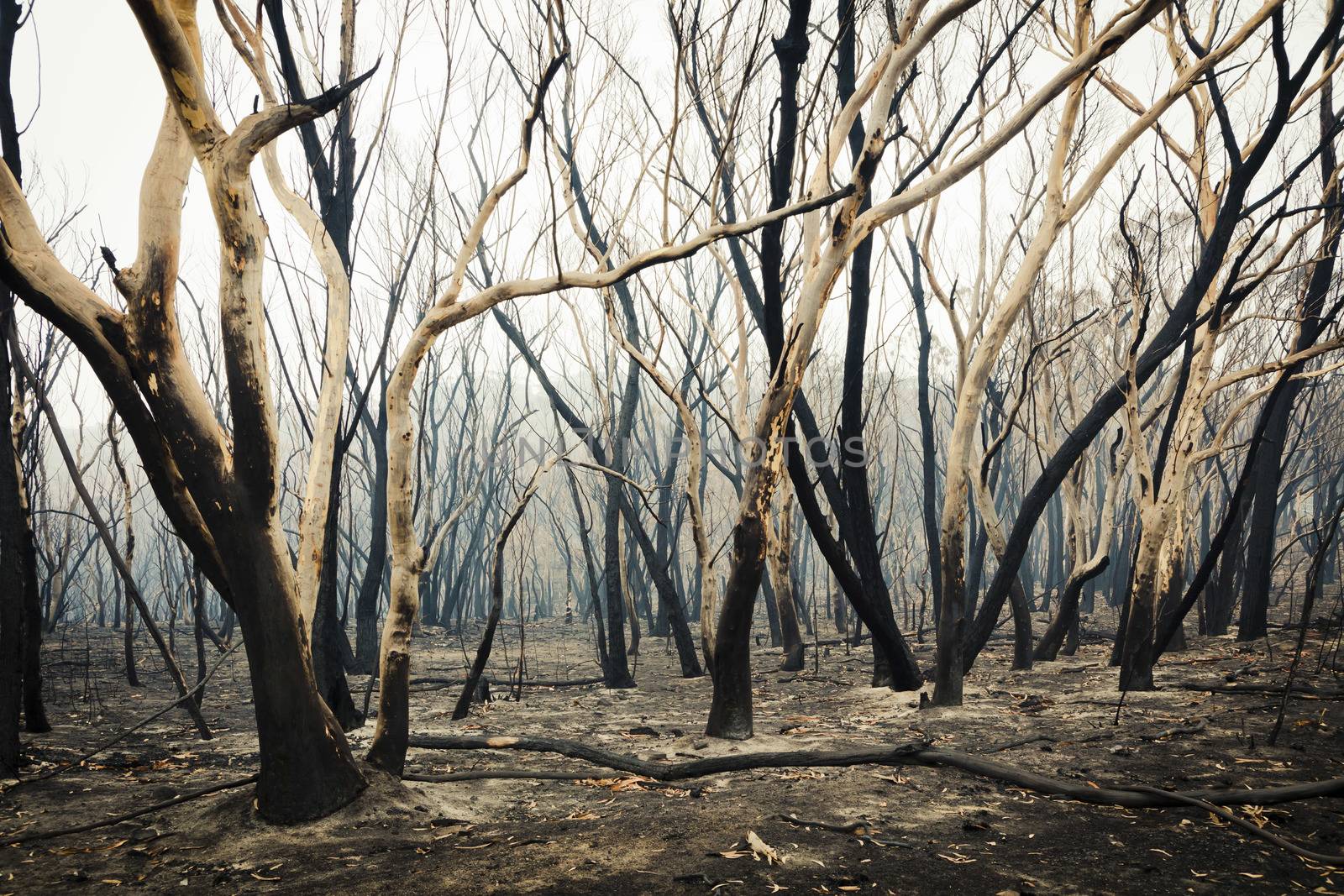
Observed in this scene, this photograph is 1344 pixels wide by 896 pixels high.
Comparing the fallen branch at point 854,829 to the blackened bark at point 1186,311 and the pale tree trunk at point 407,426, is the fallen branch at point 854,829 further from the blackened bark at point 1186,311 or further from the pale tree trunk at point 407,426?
the blackened bark at point 1186,311

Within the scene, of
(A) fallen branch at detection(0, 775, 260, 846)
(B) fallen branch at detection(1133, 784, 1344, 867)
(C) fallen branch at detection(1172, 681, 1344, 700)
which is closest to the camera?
(B) fallen branch at detection(1133, 784, 1344, 867)

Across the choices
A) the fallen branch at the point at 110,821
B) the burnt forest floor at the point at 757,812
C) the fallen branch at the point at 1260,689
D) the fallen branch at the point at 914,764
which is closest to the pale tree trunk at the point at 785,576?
the burnt forest floor at the point at 757,812

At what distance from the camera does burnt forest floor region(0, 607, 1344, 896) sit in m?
2.41

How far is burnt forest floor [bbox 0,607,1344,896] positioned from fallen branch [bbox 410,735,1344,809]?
61 millimetres

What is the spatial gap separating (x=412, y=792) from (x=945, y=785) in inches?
83.0

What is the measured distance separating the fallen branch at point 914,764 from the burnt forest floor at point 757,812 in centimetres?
6

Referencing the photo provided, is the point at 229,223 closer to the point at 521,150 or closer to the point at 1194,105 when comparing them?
the point at 521,150

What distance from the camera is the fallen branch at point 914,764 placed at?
9.28ft

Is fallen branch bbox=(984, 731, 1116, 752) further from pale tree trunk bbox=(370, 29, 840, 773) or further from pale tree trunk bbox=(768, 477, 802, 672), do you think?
pale tree trunk bbox=(768, 477, 802, 672)

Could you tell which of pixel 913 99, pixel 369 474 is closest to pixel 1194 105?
pixel 913 99

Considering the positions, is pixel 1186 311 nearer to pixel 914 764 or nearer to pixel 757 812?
pixel 914 764

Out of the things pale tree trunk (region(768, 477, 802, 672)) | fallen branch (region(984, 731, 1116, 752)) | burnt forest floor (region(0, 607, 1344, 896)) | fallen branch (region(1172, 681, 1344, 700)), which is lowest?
burnt forest floor (region(0, 607, 1344, 896))

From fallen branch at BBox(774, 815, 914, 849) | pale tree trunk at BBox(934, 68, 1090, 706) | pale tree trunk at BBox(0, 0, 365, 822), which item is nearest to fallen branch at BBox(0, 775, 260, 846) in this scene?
pale tree trunk at BBox(0, 0, 365, 822)

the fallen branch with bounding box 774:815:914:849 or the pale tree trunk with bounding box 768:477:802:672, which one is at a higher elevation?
the pale tree trunk with bounding box 768:477:802:672
